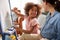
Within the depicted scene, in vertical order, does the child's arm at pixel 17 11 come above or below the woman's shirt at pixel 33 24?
above

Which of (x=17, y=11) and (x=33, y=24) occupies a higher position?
(x=17, y=11)

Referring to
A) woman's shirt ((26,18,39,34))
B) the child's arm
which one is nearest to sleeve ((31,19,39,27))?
woman's shirt ((26,18,39,34))

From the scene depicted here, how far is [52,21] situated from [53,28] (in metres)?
0.06

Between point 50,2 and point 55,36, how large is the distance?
283mm

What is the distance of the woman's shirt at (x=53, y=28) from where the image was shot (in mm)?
1170

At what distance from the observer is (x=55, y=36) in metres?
1.18

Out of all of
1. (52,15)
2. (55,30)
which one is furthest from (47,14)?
(55,30)

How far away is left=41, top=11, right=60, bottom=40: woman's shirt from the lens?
1.17 metres

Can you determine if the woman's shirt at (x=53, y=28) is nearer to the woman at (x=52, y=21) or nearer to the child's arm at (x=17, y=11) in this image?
the woman at (x=52, y=21)

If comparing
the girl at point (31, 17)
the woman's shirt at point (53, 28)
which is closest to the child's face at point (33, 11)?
the girl at point (31, 17)

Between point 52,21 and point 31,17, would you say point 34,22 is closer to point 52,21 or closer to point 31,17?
point 31,17

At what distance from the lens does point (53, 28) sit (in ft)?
3.85

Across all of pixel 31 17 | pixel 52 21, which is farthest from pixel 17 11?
pixel 52 21

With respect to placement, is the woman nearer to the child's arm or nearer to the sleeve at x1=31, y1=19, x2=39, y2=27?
the sleeve at x1=31, y1=19, x2=39, y2=27
